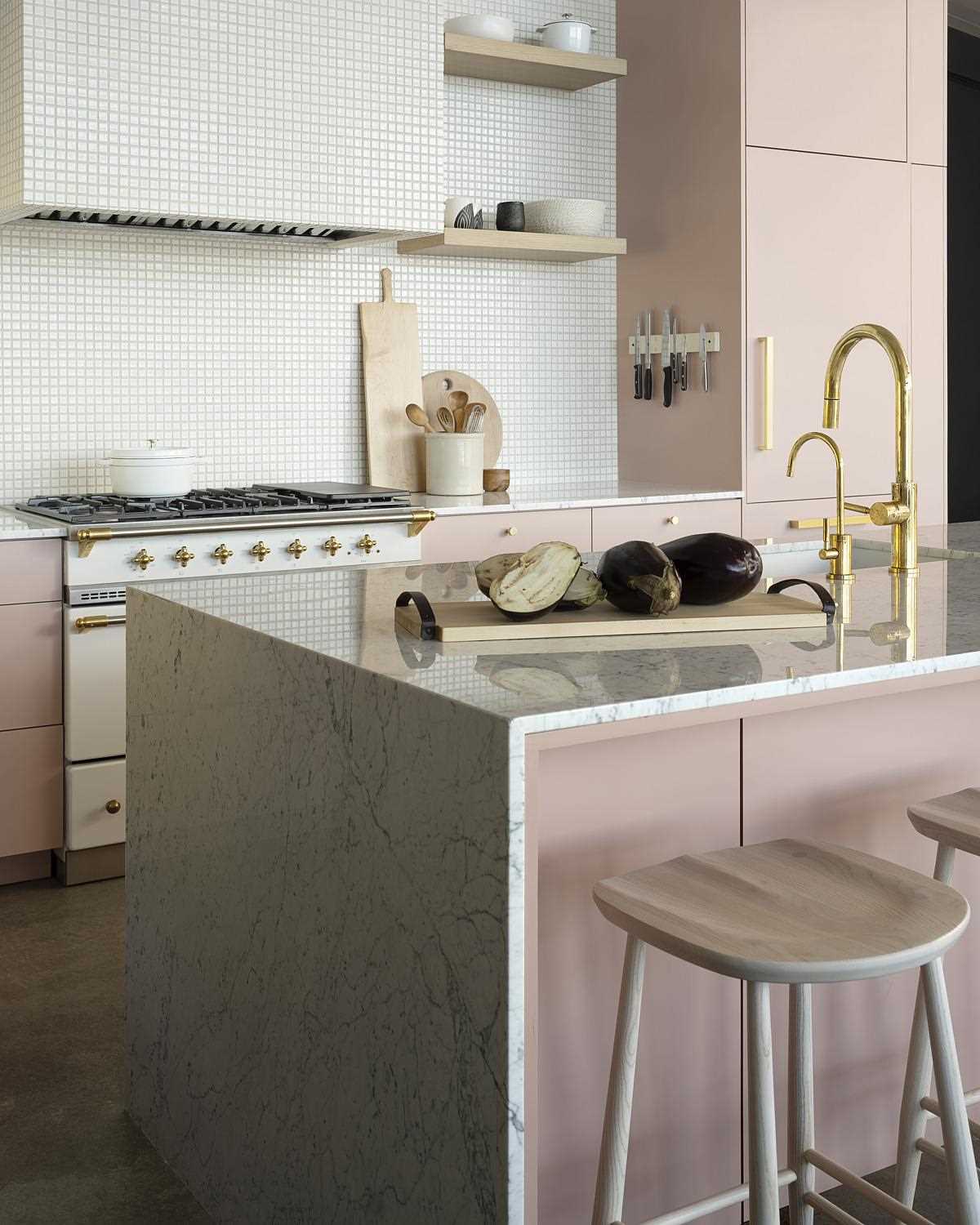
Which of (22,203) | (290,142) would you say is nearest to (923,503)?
(290,142)

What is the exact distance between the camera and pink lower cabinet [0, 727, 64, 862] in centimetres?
337

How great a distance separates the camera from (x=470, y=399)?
15.3 ft

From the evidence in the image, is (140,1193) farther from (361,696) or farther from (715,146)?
(715,146)

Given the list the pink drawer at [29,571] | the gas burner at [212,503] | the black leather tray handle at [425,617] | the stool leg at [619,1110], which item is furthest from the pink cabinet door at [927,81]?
the stool leg at [619,1110]

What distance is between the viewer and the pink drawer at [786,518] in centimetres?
451

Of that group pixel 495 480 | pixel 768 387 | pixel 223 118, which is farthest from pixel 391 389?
pixel 768 387

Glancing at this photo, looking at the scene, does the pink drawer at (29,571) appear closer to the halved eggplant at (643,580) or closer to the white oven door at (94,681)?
the white oven door at (94,681)

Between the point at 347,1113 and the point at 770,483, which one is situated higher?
the point at 770,483

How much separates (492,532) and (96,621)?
1195 mm

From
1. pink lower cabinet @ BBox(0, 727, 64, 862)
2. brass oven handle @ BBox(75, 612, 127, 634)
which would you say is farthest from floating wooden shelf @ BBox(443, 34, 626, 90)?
pink lower cabinet @ BBox(0, 727, 64, 862)

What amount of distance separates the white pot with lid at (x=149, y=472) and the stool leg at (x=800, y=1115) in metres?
2.46

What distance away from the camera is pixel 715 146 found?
4445 millimetres

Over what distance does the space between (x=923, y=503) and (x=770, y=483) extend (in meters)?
0.78

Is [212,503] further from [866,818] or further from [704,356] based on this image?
[866,818]
